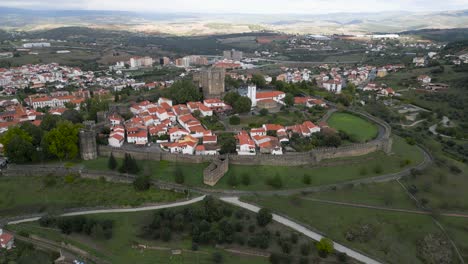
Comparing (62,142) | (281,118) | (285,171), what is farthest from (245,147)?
(62,142)

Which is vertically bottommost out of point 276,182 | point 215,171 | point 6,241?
point 6,241

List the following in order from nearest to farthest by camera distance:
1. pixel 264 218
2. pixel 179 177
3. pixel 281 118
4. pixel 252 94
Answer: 1. pixel 264 218
2. pixel 179 177
3. pixel 281 118
4. pixel 252 94

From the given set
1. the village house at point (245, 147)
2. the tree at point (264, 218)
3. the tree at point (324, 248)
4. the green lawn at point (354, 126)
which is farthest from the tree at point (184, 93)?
the tree at point (324, 248)

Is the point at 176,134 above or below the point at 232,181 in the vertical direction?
above

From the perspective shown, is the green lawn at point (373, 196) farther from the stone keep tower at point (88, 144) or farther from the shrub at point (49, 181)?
the shrub at point (49, 181)

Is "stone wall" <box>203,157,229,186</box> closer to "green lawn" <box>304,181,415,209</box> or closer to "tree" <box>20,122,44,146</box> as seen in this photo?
"green lawn" <box>304,181,415,209</box>

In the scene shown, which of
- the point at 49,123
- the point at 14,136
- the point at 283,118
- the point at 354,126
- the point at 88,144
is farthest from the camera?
the point at 283,118

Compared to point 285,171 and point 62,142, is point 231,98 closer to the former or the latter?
point 285,171
